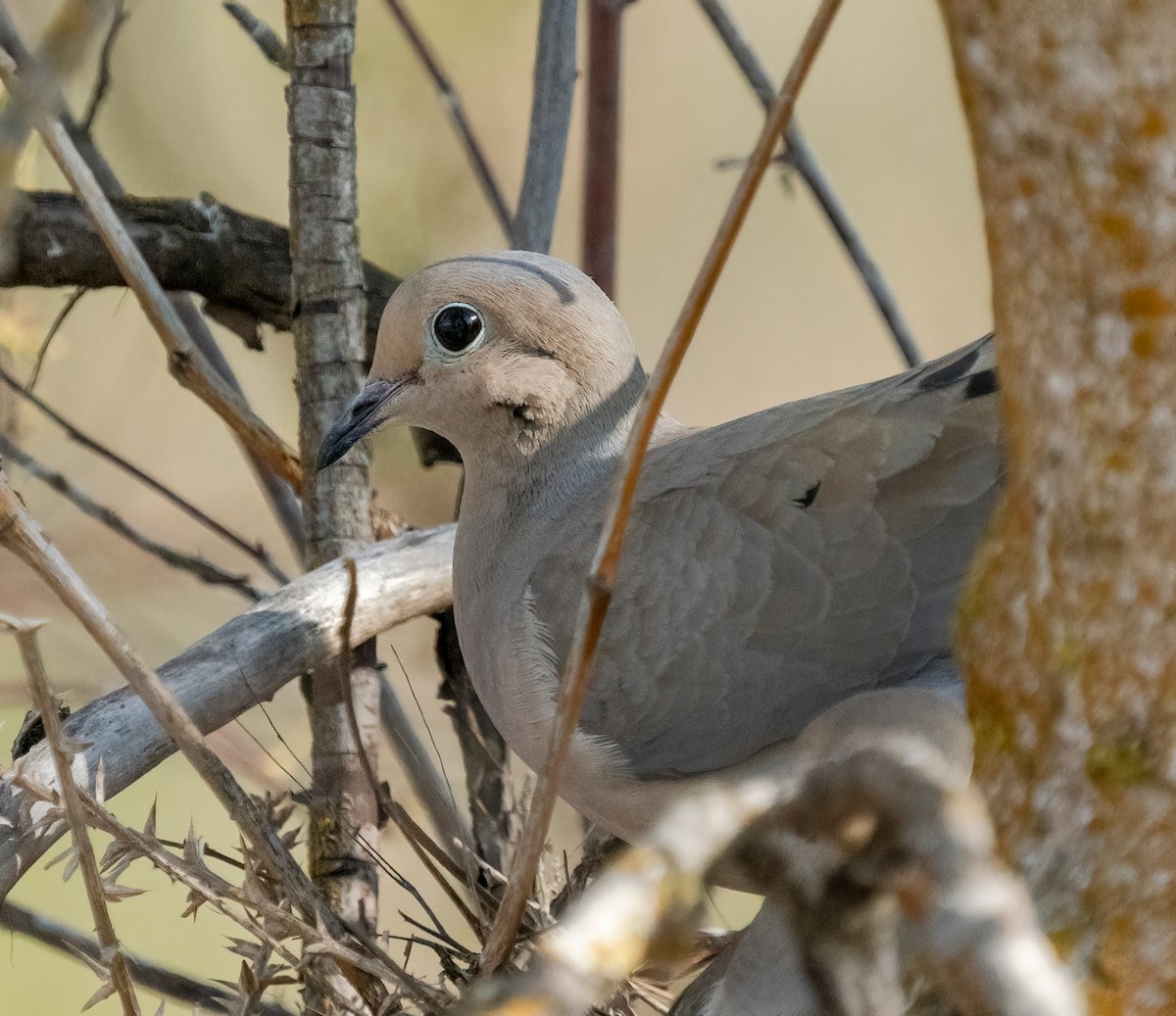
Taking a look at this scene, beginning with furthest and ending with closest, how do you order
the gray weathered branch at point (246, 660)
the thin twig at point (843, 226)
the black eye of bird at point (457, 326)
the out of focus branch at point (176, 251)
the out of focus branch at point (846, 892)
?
the thin twig at point (843, 226)
the out of focus branch at point (176, 251)
the black eye of bird at point (457, 326)
the gray weathered branch at point (246, 660)
the out of focus branch at point (846, 892)

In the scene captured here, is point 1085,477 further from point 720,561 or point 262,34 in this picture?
point 262,34

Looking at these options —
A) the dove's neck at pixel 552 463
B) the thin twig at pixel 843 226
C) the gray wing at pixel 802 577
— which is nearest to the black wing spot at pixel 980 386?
the gray wing at pixel 802 577

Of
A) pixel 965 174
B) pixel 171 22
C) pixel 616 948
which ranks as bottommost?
pixel 616 948

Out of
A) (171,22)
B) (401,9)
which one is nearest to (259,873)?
(401,9)

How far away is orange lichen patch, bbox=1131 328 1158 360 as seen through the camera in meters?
0.46

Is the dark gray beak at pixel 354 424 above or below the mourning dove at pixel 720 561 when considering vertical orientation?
above

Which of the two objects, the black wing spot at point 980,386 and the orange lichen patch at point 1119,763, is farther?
the black wing spot at point 980,386

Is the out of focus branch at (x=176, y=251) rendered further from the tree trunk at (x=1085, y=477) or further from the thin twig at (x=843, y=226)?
the tree trunk at (x=1085, y=477)

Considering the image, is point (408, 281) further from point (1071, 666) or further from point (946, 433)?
point (1071, 666)

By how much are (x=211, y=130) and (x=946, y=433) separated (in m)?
1.06

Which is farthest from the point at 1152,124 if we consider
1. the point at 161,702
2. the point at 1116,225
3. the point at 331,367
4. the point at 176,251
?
the point at 176,251

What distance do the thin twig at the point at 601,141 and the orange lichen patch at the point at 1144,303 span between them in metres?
1.12

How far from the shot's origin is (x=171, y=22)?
1.75 meters

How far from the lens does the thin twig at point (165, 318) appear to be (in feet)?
3.19
